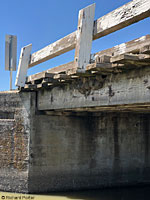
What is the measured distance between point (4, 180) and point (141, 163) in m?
6.72

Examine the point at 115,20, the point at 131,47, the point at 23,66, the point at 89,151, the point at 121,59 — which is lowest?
the point at 89,151

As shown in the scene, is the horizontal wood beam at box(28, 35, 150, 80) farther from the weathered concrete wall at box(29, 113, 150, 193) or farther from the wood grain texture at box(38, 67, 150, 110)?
the weathered concrete wall at box(29, 113, 150, 193)

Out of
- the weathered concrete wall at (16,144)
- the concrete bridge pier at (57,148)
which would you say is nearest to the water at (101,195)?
the concrete bridge pier at (57,148)

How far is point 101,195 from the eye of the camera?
527 inches

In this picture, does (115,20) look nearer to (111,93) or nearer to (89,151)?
(111,93)

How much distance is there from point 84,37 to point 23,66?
502 centimetres

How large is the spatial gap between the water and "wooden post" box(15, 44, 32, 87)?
4698 millimetres

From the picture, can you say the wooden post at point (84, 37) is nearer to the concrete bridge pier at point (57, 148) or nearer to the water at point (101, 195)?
the concrete bridge pier at point (57, 148)

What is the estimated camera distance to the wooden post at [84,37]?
27.0ft

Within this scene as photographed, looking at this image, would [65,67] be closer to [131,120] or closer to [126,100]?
[126,100]

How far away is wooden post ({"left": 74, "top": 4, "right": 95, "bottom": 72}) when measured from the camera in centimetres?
823

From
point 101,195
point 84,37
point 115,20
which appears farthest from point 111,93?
point 101,195

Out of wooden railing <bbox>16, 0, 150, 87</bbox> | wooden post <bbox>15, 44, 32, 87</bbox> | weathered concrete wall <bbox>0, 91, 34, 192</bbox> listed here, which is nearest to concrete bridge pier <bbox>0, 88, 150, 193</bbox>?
weathered concrete wall <bbox>0, 91, 34, 192</bbox>

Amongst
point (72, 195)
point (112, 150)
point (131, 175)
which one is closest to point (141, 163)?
point (131, 175)
